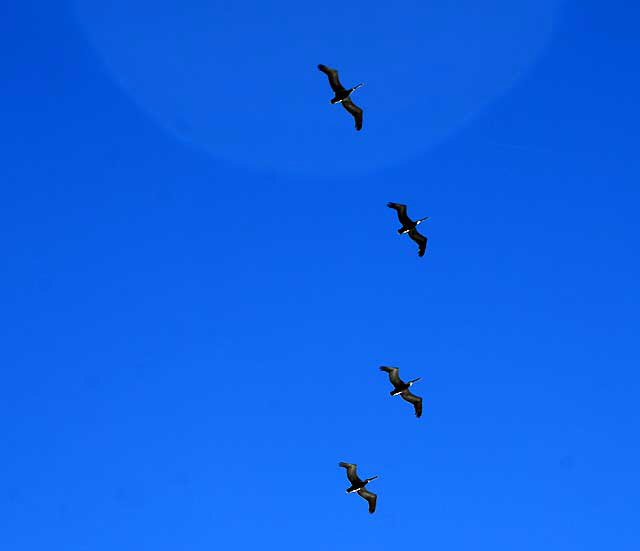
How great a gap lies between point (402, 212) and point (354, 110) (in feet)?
26.8

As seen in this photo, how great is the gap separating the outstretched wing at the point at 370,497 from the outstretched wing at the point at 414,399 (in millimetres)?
7023

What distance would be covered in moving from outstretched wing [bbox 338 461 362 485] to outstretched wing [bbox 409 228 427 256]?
16.2m

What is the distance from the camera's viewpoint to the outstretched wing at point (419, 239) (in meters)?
68.7

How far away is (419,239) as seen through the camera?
69.2 m

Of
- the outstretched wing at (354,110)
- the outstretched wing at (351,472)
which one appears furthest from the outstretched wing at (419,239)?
the outstretched wing at (351,472)

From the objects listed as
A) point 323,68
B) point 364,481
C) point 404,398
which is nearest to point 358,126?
point 323,68

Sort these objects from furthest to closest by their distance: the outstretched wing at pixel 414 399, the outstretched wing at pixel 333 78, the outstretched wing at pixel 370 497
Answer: the outstretched wing at pixel 414 399 → the outstretched wing at pixel 370 497 → the outstretched wing at pixel 333 78

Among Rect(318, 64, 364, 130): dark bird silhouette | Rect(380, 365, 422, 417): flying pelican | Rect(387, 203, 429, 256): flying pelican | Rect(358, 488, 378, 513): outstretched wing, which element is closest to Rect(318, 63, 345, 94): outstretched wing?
Rect(318, 64, 364, 130): dark bird silhouette

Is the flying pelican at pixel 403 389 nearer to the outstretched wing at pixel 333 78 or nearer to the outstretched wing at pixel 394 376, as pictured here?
the outstretched wing at pixel 394 376

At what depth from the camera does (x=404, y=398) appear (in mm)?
71938

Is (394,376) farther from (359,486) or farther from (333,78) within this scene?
(333,78)

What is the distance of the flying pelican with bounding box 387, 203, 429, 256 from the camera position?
2621 inches

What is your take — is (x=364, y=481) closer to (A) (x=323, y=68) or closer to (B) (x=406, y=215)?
(B) (x=406, y=215)

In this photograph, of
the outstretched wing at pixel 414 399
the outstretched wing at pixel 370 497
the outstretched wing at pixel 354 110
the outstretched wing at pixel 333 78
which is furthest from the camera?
the outstretched wing at pixel 414 399
